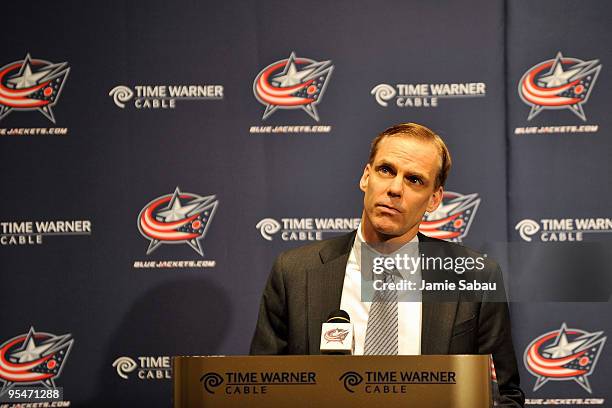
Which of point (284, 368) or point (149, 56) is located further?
point (149, 56)

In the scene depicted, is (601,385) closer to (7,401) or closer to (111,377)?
(111,377)

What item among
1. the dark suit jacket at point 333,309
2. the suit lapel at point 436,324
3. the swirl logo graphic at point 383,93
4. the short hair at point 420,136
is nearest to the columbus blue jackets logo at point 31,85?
the swirl logo graphic at point 383,93

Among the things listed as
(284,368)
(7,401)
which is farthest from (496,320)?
(7,401)

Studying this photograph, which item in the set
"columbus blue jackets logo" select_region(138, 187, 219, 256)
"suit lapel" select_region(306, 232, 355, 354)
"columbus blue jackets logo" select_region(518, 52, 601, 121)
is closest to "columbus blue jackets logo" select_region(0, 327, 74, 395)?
"columbus blue jackets logo" select_region(138, 187, 219, 256)

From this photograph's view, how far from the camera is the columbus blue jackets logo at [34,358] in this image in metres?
3.61

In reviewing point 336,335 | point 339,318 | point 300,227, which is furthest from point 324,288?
point 300,227

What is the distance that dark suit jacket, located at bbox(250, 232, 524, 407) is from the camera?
95.1 inches

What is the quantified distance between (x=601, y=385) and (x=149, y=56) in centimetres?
285

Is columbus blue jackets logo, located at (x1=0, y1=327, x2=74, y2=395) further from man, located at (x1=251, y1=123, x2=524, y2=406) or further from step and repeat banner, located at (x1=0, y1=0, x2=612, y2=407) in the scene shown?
man, located at (x1=251, y1=123, x2=524, y2=406)

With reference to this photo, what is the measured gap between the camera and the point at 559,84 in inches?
141

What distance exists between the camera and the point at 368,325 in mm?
2424

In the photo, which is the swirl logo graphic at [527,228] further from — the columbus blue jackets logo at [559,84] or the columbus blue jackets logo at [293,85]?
the columbus blue jackets logo at [293,85]

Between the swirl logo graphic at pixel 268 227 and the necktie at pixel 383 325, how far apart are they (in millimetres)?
1218

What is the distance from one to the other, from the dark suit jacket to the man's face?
16cm
